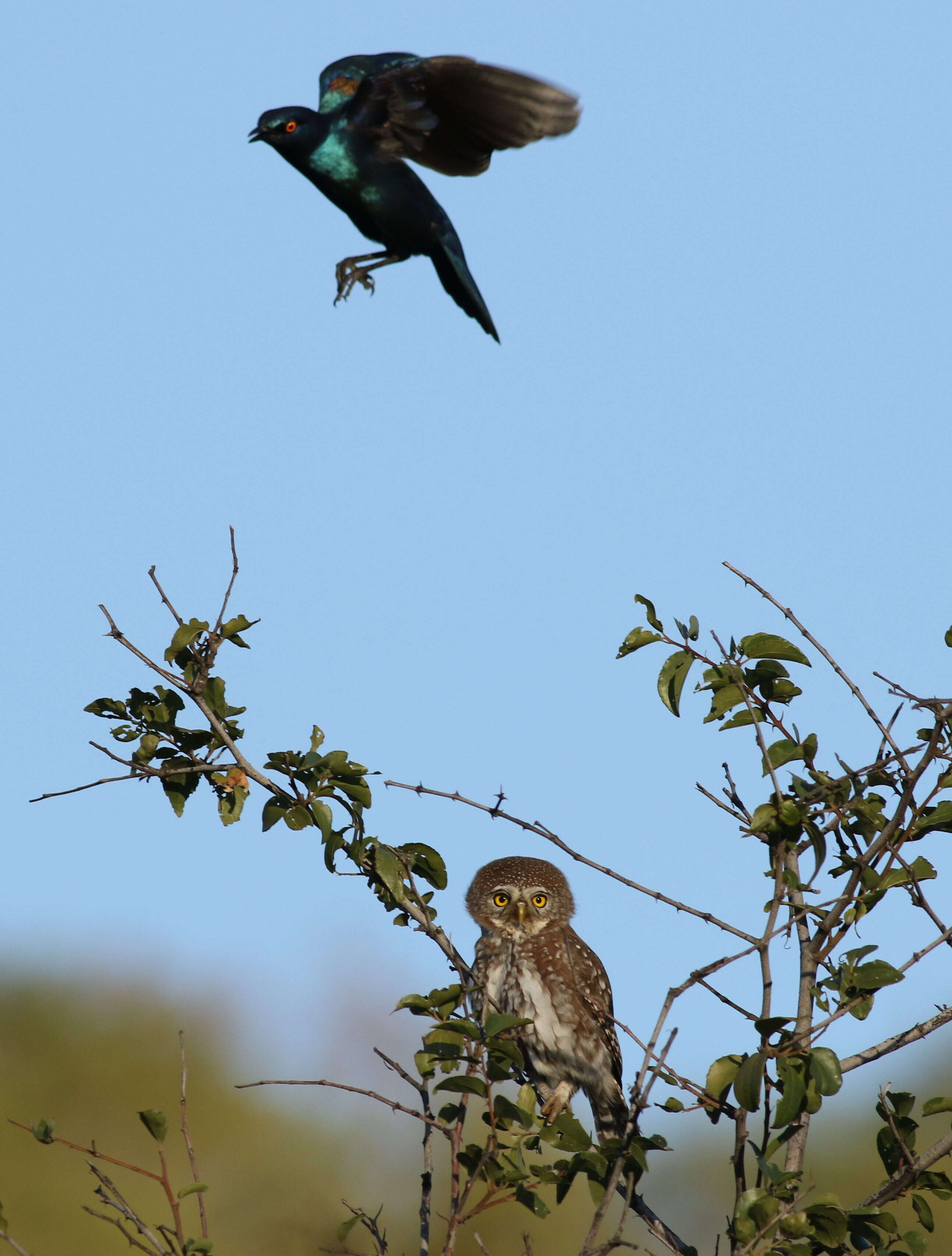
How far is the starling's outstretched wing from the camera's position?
591cm

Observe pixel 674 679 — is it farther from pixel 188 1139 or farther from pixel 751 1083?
pixel 188 1139

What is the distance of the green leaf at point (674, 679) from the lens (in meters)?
4.45

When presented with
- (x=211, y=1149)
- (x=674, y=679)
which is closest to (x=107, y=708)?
(x=674, y=679)

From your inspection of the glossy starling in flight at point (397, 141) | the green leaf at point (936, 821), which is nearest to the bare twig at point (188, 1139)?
the green leaf at point (936, 821)

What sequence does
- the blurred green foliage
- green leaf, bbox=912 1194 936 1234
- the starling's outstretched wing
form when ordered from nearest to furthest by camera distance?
1. green leaf, bbox=912 1194 936 1234
2. the starling's outstretched wing
3. the blurred green foliage

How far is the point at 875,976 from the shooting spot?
3959mm

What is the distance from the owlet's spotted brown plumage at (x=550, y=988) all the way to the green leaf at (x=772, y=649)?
94.3 inches

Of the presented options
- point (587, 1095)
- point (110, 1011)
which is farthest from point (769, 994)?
point (110, 1011)

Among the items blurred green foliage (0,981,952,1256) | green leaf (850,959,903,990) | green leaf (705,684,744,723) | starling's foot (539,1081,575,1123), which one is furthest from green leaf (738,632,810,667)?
blurred green foliage (0,981,952,1256)

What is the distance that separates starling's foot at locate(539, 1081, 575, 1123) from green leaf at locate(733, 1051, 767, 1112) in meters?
2.52

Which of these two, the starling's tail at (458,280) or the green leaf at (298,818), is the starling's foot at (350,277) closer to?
the starling's tail at (458,280)

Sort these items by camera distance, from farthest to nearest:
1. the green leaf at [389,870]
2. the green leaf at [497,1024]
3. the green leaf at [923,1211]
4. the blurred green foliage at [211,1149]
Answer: the blurred green foliage at [211,1149]
the green leaf at [389,870]
the green leaf at [923,1211]
the green leaf at [497,1024]

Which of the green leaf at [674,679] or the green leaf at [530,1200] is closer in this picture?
the green leaf at [530,1200]

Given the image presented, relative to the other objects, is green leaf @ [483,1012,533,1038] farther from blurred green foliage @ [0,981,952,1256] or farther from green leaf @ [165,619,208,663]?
blurred green foliage @ [0,981,952,1256]
